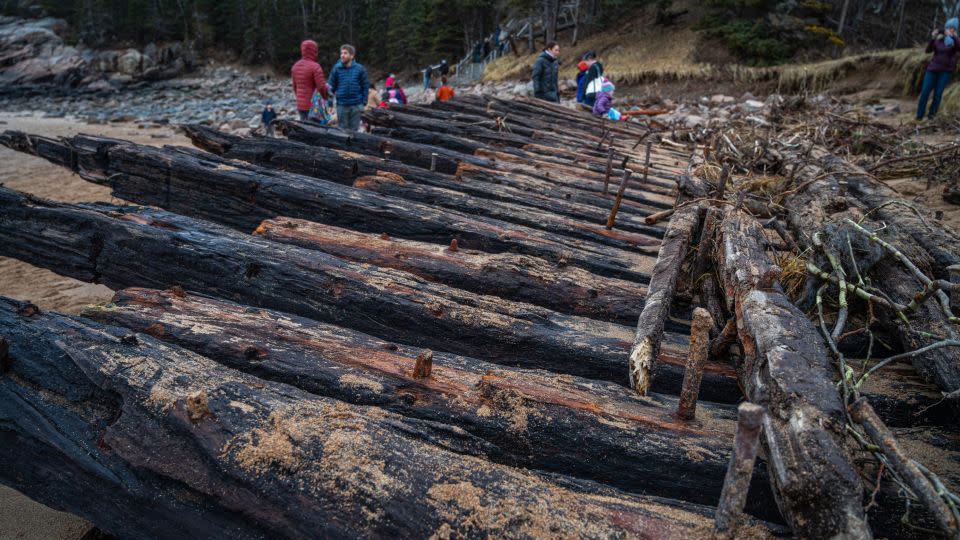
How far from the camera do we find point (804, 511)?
3.93ft

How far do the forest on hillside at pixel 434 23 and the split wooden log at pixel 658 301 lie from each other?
2356 cm

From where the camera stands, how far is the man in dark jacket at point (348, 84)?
8.50 meters

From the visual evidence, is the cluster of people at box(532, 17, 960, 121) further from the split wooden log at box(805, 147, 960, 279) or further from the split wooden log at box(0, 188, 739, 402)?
the split wooden log at box(0, 188, 739, 402)

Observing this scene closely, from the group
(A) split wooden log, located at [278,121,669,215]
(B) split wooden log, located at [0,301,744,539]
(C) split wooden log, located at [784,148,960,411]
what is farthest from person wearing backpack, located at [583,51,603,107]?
(B) split wooden log, located at [0,301,744,539]

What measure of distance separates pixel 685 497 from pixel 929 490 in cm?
61

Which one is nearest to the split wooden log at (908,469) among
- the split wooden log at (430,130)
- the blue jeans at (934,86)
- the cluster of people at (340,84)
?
the split wooden log at (430,130)

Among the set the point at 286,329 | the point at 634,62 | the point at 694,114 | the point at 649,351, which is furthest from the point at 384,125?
the point at 634,62

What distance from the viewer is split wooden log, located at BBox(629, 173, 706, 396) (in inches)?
75.2

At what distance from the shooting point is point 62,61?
38406 millimetres

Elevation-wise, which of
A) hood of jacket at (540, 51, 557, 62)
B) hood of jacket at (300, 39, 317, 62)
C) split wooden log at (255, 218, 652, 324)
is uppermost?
hood of jacket at (540, 51, 557, 62)

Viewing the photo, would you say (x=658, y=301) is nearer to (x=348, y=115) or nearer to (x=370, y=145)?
(x=370, y=145)

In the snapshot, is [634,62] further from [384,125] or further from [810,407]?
[810,407]

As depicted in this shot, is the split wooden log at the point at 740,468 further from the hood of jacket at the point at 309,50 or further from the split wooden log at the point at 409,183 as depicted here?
the hood of jacket at the point at 309,50

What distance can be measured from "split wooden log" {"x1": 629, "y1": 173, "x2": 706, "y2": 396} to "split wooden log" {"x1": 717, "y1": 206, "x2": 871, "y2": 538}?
30 cm
